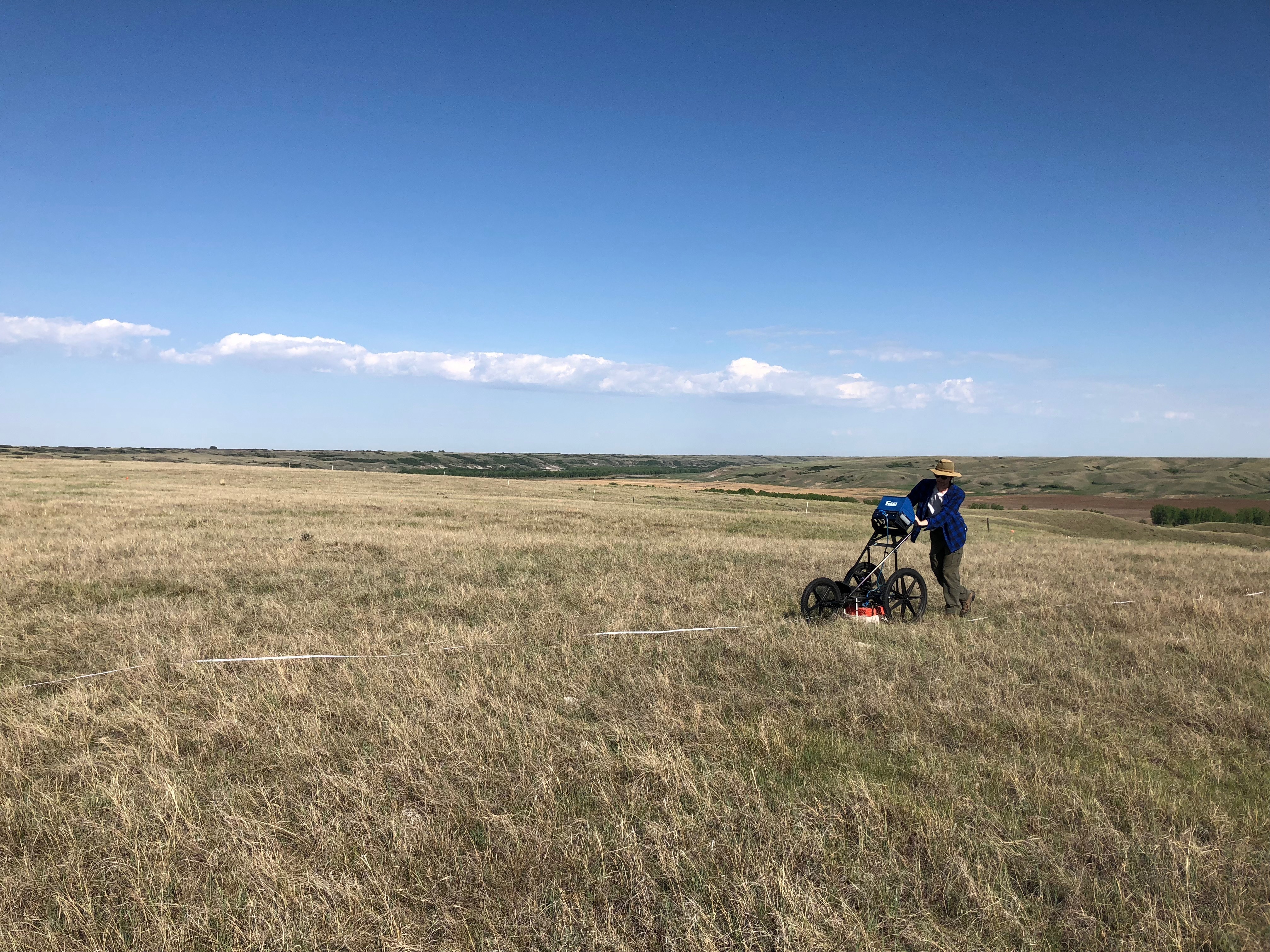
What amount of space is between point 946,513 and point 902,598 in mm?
1456

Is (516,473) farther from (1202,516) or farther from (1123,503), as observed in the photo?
(1202,516)

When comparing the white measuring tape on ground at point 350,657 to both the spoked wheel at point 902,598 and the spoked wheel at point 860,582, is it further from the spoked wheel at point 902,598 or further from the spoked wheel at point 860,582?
the spoked wheel at point 860,582

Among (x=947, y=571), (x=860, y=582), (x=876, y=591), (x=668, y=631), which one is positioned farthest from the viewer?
(x=947, y=571)

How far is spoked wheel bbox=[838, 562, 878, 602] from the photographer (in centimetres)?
980

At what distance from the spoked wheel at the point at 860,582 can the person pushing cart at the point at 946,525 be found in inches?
36.8

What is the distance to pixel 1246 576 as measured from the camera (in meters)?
15.2

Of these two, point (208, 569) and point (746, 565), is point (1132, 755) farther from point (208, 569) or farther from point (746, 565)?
point (208, 569)

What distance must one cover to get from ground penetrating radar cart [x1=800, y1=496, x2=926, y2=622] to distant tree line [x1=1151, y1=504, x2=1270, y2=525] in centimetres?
5905

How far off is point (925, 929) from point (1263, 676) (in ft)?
23.0

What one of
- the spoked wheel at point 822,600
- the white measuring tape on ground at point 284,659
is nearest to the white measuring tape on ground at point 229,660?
the white measuring tape on ground at point 284,659

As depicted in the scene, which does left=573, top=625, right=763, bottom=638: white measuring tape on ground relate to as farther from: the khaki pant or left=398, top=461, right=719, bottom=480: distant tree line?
left=398, top=461, right=719, bottom=480: distant tree line

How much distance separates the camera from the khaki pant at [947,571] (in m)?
10.4

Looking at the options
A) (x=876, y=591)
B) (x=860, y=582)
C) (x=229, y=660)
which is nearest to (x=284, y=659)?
(x=229, y=660)

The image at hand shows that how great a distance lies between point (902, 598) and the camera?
9.94 m
